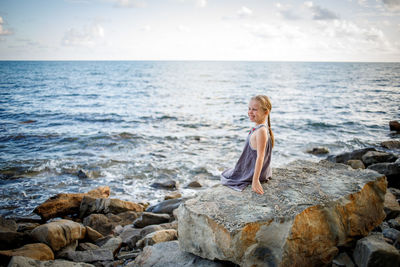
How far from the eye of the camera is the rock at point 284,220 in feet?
9.30

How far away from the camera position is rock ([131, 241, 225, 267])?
3176 millimetres

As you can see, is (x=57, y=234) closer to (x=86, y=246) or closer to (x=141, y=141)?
(x=86, y=246)

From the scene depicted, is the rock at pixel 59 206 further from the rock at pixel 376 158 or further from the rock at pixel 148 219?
the rock at pixel 376 158

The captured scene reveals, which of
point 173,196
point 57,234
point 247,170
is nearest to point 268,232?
point 247,170

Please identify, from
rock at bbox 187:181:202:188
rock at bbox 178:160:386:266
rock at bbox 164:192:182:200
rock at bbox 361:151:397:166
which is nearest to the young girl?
rock at bbox 178:160:386:266

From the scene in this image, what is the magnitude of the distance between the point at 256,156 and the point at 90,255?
316cm

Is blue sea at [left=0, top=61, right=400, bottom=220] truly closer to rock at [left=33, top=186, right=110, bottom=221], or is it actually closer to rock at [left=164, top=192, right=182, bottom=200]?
rock at [left=164, top=192, right=182, bottom=200]

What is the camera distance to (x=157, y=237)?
4.48 meters

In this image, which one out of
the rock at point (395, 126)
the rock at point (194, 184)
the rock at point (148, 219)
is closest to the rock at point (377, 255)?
the rock at point (148, 219)

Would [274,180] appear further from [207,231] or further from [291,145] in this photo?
[291,145]

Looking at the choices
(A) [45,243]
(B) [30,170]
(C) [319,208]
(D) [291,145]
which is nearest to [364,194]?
(C) [319,208]

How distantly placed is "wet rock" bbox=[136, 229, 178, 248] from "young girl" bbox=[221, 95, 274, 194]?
154 centimetres

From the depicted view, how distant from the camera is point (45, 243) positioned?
4.31 m

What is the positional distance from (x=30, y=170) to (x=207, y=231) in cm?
820
